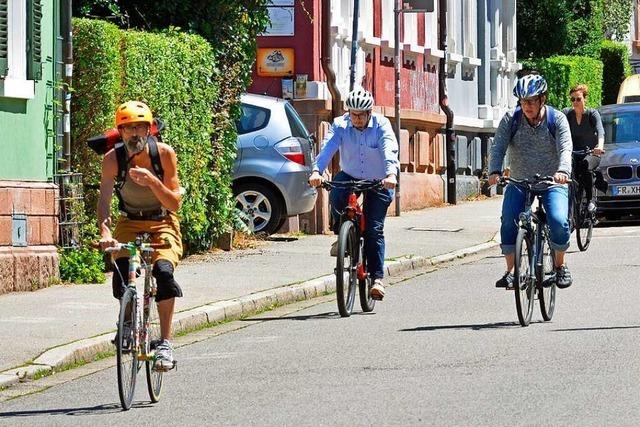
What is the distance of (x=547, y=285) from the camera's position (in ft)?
47.1

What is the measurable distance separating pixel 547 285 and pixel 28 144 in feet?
17.4

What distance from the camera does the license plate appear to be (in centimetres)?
2647

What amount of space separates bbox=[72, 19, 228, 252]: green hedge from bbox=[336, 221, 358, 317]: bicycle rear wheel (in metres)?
3.35

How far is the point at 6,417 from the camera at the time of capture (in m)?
10.1

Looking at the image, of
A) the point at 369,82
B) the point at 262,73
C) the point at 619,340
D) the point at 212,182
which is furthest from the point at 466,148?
the point at 619,340

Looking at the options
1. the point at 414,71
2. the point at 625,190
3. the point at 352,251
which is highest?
the point at 414,71

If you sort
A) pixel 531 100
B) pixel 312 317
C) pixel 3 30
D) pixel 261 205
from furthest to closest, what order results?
pixel 261 205 < pixel 3 30 < pixel 312 317 < pixel 531 100

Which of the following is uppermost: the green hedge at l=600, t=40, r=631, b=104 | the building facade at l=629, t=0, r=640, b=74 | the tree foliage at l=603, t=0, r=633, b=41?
the building facade at l=629, t=0, r=640, b=74

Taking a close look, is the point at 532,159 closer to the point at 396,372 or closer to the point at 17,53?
the point at 396,372

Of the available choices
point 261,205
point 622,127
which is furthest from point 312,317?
point 622,127

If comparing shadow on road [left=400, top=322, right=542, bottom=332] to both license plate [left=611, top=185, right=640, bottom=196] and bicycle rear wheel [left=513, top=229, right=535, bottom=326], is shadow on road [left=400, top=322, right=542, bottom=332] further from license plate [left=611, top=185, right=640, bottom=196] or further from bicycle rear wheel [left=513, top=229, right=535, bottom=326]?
license plate [left=611, top=185, right=640, bottom=196]

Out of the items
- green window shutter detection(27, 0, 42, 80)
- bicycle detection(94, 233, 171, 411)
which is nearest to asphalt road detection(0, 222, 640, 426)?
bicycle detection(94, 233, 171, 411)

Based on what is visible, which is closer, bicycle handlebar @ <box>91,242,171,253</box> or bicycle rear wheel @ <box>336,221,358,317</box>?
bicycle handlebar @ <box>91,242,171,253</box>

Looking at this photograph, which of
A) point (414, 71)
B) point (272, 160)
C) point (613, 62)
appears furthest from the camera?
point (613, 62)
